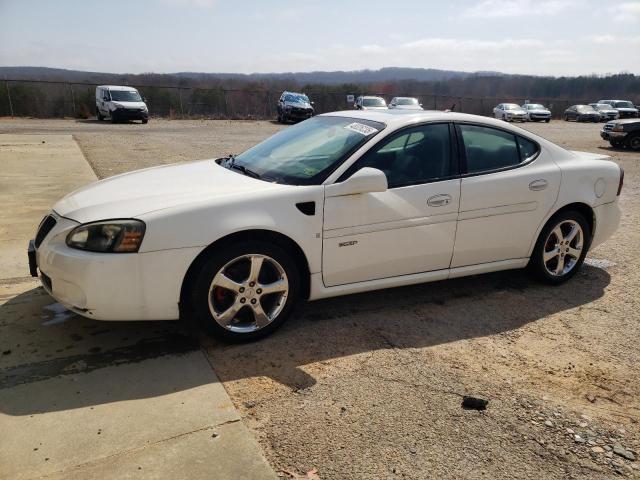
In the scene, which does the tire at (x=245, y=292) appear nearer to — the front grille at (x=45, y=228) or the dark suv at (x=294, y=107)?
the front grille at (x=45, y=228)

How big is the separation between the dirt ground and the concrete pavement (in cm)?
19

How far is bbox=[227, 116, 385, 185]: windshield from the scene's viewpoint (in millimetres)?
3815

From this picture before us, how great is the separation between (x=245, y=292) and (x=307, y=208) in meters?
0.70

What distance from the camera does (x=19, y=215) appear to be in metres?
6.63

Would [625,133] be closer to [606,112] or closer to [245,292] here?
[245,292]

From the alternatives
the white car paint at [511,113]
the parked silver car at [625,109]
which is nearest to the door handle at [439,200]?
the white car paint at [511,113]

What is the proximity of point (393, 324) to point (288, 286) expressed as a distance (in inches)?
35.5

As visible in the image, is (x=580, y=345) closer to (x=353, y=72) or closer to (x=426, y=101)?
(x=426, y=101)

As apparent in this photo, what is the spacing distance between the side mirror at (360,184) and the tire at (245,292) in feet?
1.81

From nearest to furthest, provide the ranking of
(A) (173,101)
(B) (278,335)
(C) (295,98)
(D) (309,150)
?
(B) (278,335) → (D) (309,150) → (C) (295,98) → (A) (173,101)

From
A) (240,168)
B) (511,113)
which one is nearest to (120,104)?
(240,168)

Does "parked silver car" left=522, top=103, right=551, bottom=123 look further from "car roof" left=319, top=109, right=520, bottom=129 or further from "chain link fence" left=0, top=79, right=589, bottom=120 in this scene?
"car roof" left=319, top=109, right=520, bottom=129

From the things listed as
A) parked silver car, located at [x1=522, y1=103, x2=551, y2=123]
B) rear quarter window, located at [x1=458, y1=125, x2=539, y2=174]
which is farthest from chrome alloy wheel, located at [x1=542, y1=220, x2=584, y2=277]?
parked silver car, located at [x1=522, y1=103, x2=551, y2=123]

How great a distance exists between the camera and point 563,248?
188 inches
